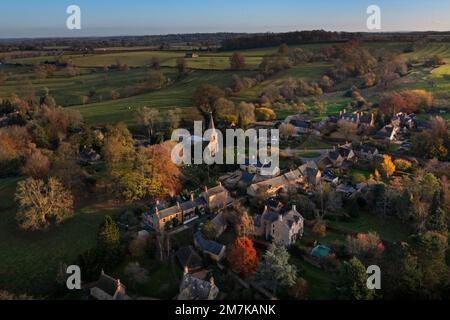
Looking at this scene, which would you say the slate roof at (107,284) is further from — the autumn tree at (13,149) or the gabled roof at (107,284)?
the autumn tree at (13,149)

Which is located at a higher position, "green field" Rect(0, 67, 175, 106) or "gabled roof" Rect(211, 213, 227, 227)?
"green field" Rect(0, 67, 175, 106)

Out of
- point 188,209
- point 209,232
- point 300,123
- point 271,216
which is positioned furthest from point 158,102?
point 271,216

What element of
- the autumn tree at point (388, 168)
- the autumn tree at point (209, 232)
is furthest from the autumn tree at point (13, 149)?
the autumn tree at point (388, 168)

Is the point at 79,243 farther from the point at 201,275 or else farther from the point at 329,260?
the point at 329,260

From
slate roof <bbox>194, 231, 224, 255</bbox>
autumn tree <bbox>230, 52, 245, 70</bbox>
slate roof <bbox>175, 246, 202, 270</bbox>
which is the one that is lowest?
slate roof <bbox>175, 246, 202, 270</bbox>

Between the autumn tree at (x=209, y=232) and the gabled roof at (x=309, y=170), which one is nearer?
the autumn tree at (x=209, y=232)

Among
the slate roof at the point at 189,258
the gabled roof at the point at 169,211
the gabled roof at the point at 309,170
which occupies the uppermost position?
the gabled roof at the point at 309,170

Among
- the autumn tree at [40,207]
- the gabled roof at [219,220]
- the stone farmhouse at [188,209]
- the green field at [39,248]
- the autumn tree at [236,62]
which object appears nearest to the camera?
the green field at [39,248]

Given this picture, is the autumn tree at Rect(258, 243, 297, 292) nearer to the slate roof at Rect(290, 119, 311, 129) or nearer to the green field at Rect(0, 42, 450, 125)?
the slate roof at Rect(290, 119, 311, 129)

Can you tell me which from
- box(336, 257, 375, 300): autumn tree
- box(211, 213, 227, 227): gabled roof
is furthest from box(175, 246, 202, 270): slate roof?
box(336, 257, 375, 300): autumn tree
